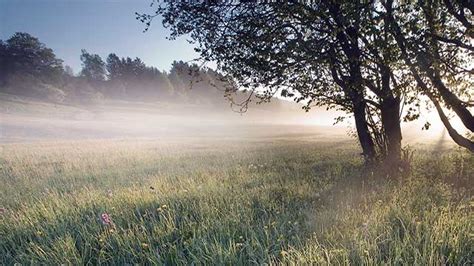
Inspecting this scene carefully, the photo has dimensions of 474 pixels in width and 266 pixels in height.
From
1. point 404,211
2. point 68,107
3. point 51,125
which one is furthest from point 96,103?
point 404,211

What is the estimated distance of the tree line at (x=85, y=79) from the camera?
6844 cm

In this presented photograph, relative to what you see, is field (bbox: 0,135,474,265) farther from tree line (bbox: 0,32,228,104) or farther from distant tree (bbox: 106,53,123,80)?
distant tree (bbox: 106,53,123,80)

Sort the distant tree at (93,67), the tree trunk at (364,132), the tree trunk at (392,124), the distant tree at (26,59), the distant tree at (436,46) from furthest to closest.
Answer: the distant tree at (93,67)
the distant tree at (26,59)
the tree trunk at (364,132)
the tree trunk at (392,124)
the distant tree at (436,46)

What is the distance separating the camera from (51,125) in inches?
2103

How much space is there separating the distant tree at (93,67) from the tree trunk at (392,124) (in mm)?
106640

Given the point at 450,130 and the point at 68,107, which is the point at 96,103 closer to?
the point at 68,107

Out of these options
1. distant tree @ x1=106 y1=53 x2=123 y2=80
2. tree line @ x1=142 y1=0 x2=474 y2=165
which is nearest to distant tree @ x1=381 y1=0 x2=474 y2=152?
tree line @ x1=142 y1=0 x2=474 y2=165

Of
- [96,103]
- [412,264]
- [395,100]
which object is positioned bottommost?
[412,264]

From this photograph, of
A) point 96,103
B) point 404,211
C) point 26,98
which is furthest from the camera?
point 96,103

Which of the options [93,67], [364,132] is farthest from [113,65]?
[364,132]

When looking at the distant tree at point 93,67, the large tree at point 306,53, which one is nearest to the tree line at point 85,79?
the distant tree at point 93,67

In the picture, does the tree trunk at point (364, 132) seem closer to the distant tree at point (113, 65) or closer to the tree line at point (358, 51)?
the tree line at point (358, 51)

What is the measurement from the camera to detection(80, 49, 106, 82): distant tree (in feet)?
329

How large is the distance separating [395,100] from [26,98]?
8580 centimetres
